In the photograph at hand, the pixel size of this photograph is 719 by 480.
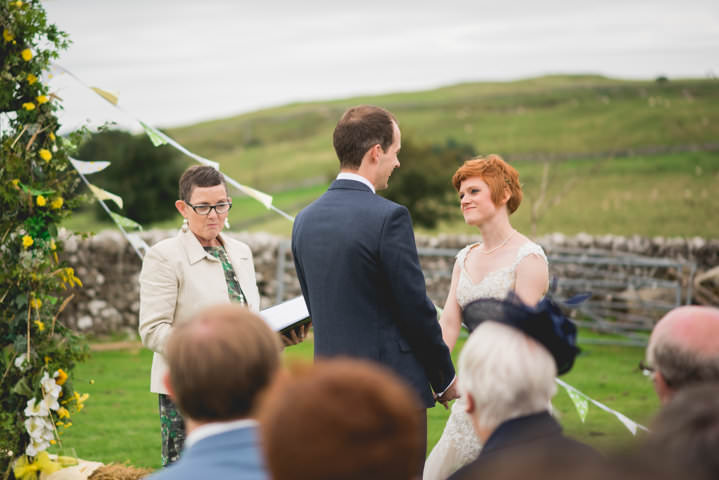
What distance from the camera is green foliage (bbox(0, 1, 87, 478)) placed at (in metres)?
4.34

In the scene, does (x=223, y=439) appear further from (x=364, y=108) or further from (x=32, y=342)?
(x=32, y=342)

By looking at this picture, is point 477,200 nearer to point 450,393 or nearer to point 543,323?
point 450,393

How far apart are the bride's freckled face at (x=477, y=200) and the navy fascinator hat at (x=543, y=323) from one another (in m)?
1.60

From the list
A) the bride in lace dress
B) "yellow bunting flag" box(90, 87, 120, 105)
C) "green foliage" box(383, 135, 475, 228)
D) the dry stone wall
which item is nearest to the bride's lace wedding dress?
the bride in lace dress

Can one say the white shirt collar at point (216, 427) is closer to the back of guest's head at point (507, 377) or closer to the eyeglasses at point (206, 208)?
the back of guest's head at point (507, 377)

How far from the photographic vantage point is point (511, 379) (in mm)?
2277

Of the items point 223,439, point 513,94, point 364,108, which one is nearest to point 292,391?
point 223,439

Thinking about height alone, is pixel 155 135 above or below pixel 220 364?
above

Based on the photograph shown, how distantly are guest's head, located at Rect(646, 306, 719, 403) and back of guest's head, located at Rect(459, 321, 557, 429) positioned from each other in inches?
14.8

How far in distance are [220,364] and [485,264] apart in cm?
262

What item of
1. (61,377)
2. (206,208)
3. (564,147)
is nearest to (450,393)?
(206,208)

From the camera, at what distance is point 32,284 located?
4422 mm

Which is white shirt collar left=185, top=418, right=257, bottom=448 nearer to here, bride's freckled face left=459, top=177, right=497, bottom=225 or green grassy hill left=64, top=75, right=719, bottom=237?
bride's freckled face left=459, top=177, right=497, bottom=225

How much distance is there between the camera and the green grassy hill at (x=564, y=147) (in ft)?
92.0
